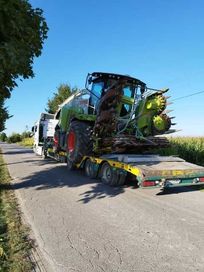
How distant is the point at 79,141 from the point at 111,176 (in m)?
2.31

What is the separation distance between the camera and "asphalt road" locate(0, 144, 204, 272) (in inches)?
180

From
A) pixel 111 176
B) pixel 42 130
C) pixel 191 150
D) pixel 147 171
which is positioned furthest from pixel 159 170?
pixel 42 130

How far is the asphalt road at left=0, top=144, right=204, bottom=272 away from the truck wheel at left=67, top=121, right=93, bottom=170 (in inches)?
80.5

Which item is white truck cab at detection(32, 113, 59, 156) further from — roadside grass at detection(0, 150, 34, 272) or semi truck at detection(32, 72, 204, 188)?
roadside grass at detection(0, 150, 34, 272)

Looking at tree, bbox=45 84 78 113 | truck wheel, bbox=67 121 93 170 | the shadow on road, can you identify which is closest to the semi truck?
truck wheel, bbox=67 121 93 170

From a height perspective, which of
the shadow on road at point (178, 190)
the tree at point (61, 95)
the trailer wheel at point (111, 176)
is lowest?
the shadow on road at point (178, 190)

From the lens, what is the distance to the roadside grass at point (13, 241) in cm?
441

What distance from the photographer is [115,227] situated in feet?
20.2

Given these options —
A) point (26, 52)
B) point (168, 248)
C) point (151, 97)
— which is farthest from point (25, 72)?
point (168, 248)

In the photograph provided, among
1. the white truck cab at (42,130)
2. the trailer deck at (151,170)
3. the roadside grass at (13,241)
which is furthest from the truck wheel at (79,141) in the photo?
the white truck cab at (42,130)

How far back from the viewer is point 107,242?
210 inches

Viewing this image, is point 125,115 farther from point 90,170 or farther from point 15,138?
point 15,138

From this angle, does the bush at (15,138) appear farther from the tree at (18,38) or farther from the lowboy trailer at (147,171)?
the tree at (18,38)

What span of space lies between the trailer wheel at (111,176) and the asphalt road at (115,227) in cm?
29
